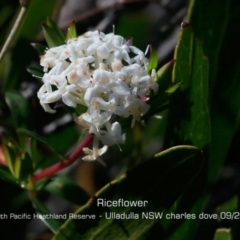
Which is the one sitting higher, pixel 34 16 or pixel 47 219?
pixel 34 16

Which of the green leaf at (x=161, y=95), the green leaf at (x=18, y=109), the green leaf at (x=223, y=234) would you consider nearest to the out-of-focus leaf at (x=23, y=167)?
the green leaf at (x=18, y=109)

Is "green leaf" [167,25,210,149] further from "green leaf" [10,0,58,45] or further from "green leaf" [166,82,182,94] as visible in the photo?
"green leaf" [10,0,58,45]

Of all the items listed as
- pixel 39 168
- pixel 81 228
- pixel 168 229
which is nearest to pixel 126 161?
pixel 39 168

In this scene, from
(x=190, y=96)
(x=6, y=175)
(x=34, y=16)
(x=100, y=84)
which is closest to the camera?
(x=100, y=84)

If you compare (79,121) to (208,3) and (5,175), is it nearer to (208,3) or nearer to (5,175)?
(5,175)

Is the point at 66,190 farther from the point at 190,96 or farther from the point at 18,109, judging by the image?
the point at 190,96

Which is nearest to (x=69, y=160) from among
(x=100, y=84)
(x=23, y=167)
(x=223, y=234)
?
(x=23, y=167)

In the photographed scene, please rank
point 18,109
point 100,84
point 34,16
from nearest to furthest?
point 100,84 < point 18,109 < point 34,16

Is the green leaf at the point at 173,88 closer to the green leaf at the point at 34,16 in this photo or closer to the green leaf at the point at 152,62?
the green leaf at the point at 152,62
